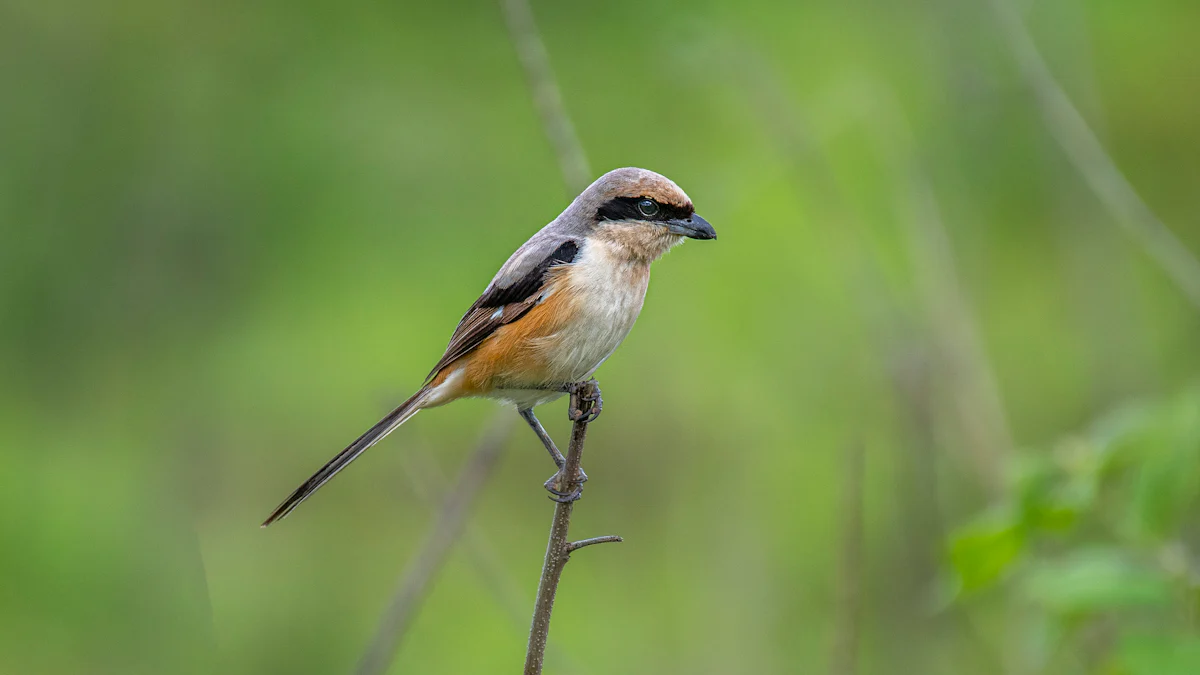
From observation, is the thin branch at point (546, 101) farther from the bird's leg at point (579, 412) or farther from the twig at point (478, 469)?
the bird's leg at point (579, 412)

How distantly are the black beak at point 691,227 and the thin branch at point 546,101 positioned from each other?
0.48 m

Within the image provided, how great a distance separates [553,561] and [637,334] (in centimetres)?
549

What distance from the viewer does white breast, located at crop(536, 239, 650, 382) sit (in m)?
2.73

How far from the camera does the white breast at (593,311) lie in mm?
2727

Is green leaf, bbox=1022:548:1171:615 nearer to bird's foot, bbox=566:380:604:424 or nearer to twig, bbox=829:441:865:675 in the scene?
twig, bbox=829:441:865:675

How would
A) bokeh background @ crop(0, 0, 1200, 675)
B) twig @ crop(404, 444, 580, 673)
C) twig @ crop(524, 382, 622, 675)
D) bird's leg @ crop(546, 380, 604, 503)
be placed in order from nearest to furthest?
twig @ crop(524, 382, 622, 675) → bird's leg @ crop(546, 380, 604, 503) → twig @ crop(404, 444, 580, 673) → bokeh background @ crop(0, 0, 1200, 675)

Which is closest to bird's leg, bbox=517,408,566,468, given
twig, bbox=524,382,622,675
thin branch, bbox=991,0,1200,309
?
twig, bbox=524,382,622,675

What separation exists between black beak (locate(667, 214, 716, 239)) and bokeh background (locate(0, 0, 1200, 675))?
549 millimetres

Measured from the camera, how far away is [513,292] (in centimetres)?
288

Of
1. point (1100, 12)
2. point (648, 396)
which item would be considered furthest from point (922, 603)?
point (1100, 12)

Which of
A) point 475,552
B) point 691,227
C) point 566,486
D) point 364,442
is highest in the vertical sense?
point 691,227

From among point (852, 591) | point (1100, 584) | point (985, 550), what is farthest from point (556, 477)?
point (1100, 584)

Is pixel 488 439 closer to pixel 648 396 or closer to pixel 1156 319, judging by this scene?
pixel 648 396

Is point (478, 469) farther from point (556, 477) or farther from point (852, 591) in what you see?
point (852, 591)
